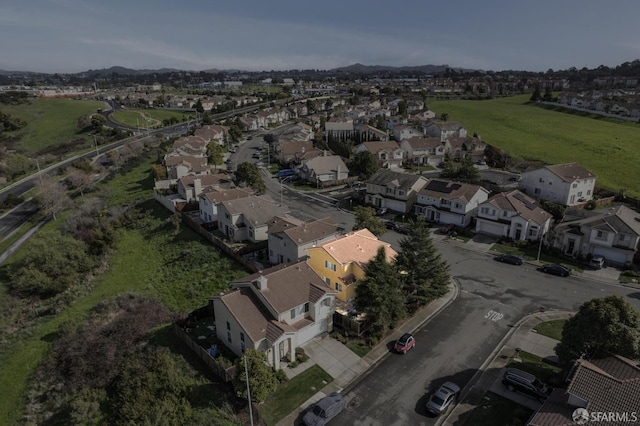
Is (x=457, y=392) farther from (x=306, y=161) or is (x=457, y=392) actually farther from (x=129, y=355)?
(x=306, y=161)

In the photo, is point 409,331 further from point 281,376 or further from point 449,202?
point 449,202

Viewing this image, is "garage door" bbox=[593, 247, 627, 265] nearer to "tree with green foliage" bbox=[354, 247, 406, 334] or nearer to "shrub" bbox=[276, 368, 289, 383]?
"tree with green foliage" bbox=[354, 247, 406, 334]

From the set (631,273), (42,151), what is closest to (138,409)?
(631,273)

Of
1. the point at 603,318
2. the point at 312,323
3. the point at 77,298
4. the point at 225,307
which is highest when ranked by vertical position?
the point at 603,318

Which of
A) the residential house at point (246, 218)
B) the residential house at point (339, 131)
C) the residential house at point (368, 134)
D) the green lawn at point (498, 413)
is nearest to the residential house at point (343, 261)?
the residential house at point (246, 218)

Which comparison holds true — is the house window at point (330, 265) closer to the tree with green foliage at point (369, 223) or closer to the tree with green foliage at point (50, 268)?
the tree with green foliage at point (369, 223)

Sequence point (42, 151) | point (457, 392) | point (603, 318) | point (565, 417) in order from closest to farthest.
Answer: point (565, 417)
point (603, 318)
point (457, 392)
point (42, 151)
